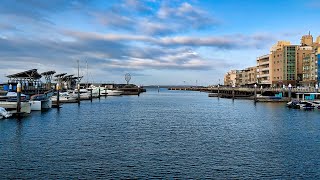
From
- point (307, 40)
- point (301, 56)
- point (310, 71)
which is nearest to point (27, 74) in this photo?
point (310, 71)

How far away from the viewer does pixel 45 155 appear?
3475cm

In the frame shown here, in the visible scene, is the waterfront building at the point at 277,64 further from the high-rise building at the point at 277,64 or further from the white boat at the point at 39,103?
the white boat at the point at 39,103

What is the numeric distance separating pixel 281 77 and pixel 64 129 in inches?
5899

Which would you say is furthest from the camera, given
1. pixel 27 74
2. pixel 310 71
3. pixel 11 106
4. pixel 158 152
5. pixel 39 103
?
pixel 310 71

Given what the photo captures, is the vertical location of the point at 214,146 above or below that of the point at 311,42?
below

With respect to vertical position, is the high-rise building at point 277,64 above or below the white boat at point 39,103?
above

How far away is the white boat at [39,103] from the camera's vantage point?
84875 mm

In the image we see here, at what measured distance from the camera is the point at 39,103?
8531 cm

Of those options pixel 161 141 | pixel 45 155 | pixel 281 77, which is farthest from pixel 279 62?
pixel 45 155

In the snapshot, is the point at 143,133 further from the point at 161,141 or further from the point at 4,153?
the point at 4,153

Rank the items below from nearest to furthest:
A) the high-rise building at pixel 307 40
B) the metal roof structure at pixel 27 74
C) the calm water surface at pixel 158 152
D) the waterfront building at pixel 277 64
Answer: the calm water surface at pixel 158 152
the metal roof structure at pixel 27 74
the waterfront building at pixel 277 64
the high-rise building at pixel 307 40

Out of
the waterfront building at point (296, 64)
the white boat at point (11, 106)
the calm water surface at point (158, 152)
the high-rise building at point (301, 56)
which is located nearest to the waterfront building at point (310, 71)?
the waterfront building at point (296, 64)

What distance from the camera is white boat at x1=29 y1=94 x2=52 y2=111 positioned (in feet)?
278

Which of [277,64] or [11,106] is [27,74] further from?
[277,64]
